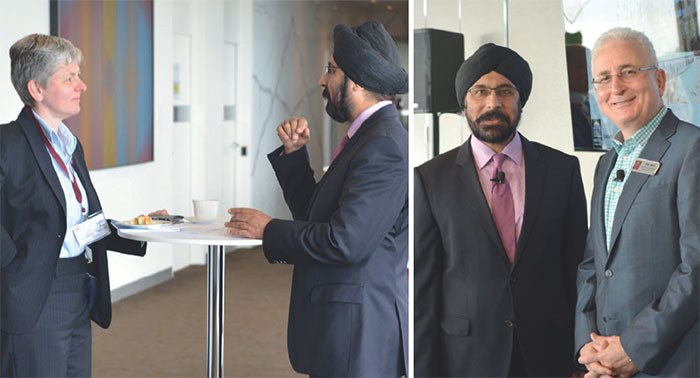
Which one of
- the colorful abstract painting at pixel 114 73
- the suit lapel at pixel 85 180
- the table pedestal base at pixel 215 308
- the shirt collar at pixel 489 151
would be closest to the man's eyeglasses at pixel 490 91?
the shirt collar at pixel 489 151

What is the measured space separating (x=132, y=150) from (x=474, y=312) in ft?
6.82

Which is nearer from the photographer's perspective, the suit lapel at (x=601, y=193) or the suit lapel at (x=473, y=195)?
the suit lapel at (x=601, y=193)

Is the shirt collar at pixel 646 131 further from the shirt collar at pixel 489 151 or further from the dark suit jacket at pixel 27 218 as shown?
the dark suit jacket at pixel 27 218

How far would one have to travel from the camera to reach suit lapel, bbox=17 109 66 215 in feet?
7.70

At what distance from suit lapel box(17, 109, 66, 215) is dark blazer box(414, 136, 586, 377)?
3.89ft

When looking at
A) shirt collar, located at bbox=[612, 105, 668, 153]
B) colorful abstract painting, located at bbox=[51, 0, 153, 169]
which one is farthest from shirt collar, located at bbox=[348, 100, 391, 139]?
colorful abstract painting, located at bbox=[51, 0, 153, 169]

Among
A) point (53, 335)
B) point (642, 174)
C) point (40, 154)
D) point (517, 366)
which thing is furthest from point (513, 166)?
point (53, 335)

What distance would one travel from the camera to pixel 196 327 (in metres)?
3.68

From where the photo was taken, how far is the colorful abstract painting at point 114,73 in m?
3.39

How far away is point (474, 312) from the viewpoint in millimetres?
2473

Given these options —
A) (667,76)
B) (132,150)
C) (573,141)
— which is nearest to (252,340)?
(132,150)

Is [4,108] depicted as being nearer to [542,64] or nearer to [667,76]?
[542,64]

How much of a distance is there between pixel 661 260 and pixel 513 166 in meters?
0.54

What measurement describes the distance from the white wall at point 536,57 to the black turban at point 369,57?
0.24m
